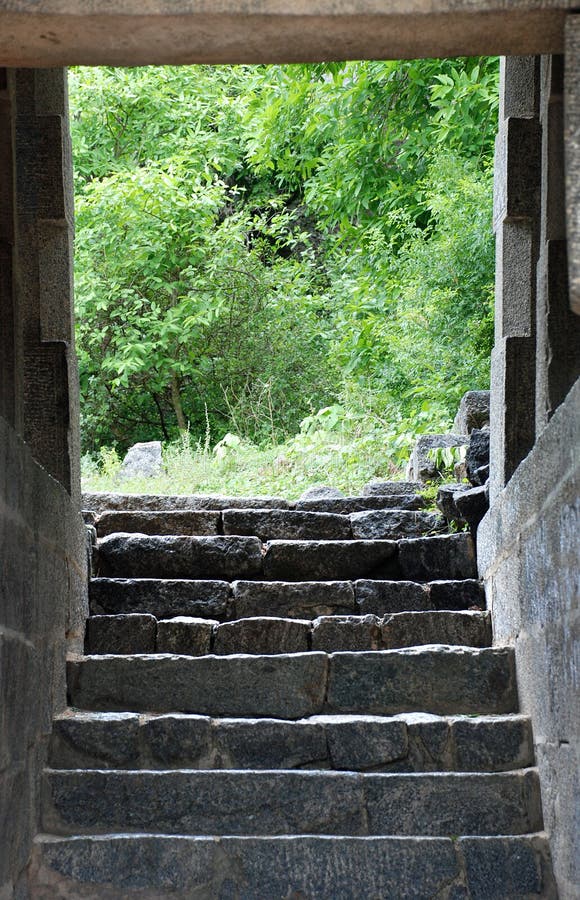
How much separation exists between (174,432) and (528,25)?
40.2 feet

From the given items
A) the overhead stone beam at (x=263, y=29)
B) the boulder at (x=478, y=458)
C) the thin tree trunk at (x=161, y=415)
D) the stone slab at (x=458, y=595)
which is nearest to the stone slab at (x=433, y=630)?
the stone slab at (x=458, y=595)

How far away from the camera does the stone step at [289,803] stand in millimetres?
3883

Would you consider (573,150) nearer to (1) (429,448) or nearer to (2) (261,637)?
(2) (261,637)

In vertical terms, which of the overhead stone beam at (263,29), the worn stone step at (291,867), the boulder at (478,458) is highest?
the overhead stone beam at (263,29)

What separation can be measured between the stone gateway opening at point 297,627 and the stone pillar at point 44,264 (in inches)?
0.5

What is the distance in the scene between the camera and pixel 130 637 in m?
5.07

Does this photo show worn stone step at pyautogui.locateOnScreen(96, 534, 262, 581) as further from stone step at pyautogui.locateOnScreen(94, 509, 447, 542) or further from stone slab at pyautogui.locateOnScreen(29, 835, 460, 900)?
stone slab at pyautogui.locateOnScreen(29, 835, 460, 900)

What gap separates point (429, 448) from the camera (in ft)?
25.3

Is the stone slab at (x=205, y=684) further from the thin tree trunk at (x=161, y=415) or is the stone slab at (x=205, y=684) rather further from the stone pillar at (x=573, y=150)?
the thin tree trunk at (x=161, y=415)

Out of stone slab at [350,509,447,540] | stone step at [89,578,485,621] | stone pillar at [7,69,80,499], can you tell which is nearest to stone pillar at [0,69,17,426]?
stone pillar at [7,69,80,499]

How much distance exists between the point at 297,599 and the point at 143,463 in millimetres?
5414

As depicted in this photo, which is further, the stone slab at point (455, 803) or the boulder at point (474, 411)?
the boulder at point (474, 411)

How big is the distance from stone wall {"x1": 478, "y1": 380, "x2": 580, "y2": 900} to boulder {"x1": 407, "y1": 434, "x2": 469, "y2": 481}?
114 inches

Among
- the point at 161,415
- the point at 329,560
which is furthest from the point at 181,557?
the point at 161,415
